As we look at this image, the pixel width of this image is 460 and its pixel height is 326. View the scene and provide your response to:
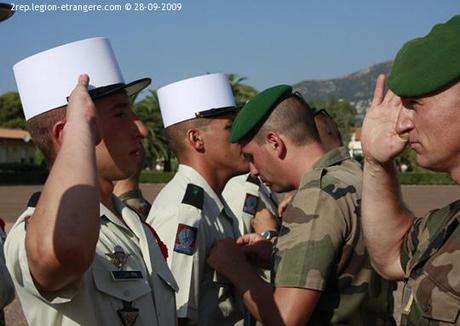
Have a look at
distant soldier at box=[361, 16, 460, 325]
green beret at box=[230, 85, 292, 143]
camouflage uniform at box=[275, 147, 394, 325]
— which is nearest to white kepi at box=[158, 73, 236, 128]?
green beret at box=[230, 85, 292, 143]

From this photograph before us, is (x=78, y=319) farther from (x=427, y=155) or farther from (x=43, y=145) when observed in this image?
(x=427, y=155)

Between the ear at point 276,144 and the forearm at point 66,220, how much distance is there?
1.57 meters

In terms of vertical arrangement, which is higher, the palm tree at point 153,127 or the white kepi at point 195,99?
the white kepi at point 195,99

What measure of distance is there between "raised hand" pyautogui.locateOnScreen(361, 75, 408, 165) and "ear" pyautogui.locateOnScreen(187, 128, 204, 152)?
77.3 inches

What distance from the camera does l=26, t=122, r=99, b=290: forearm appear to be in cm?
196

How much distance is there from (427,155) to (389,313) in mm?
1333

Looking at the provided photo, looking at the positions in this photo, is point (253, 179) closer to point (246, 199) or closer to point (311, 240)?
point (246, 199)

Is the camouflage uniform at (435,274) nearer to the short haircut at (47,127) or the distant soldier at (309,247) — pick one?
the distant soldier at (309,247)

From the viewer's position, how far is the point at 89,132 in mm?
2135

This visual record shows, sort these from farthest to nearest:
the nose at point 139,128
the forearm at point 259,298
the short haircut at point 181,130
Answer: the short haircut at point 181,130 < the forearm at point 259,298 < the nose at point 139,128

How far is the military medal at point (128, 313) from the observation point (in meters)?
2.51

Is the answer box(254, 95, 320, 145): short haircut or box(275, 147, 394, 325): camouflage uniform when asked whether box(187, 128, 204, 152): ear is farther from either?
box(275, 147, 394, 325): camouflage uniform

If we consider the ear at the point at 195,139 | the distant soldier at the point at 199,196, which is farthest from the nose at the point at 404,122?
the ear at the point at 195,139

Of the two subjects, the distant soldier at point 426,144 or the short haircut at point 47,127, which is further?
the short haircut at point 47,127
